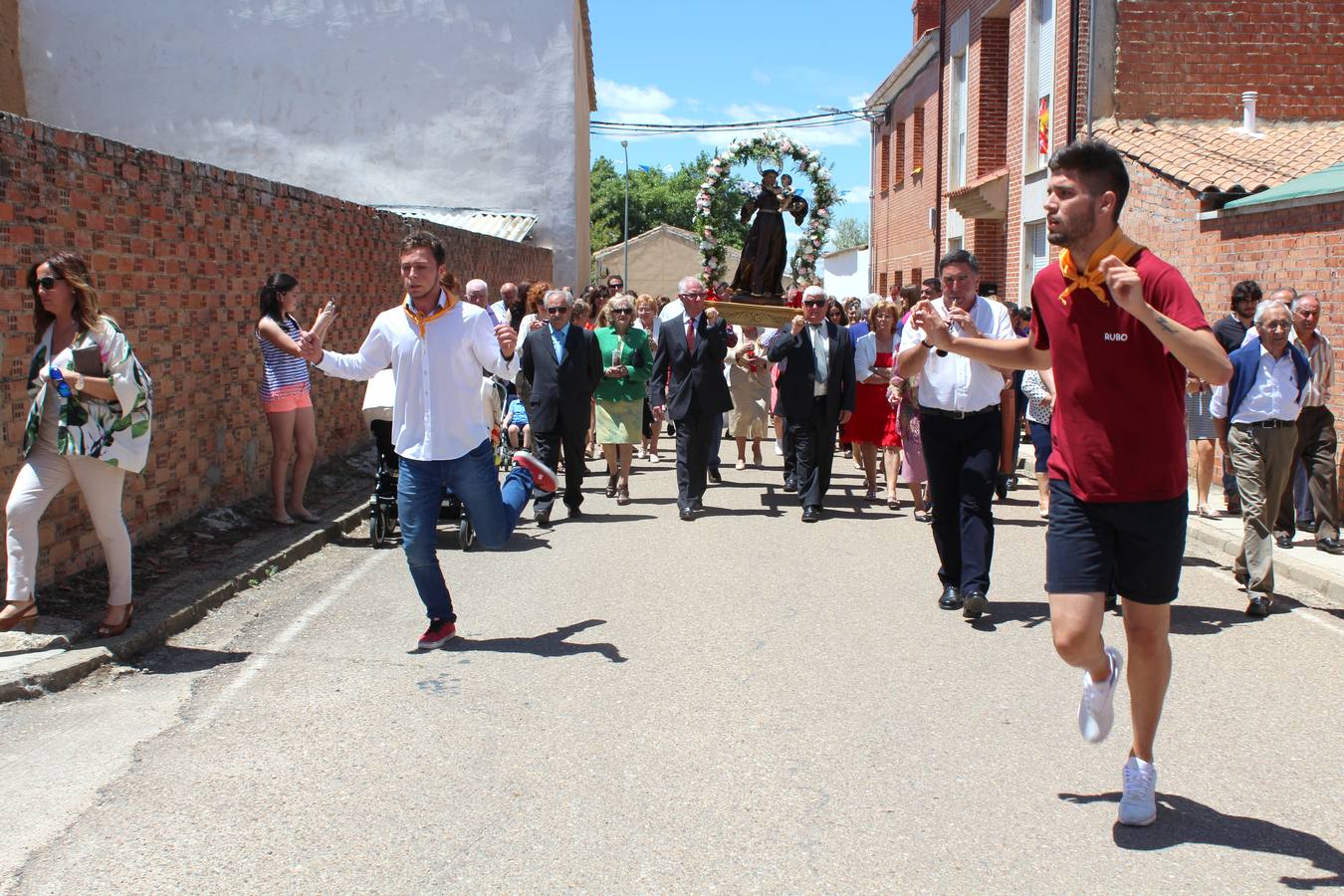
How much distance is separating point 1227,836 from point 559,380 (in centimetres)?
793

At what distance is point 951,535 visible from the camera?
746 cm

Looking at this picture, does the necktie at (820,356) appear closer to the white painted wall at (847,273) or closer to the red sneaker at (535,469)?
the red sneaker at (535,469)

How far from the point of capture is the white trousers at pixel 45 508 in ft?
19.5

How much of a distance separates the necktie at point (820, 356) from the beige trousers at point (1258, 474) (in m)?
4.19

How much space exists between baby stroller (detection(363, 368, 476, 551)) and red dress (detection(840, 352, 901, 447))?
14.0 ft

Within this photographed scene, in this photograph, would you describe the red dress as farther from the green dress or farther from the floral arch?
the floral arch

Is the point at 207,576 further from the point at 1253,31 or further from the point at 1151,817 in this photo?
the point at 1253,31

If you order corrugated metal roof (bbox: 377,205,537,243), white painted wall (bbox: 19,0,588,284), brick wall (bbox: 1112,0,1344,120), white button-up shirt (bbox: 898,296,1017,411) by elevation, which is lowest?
white button-up shirt (bbox: 898,296,1017,411)

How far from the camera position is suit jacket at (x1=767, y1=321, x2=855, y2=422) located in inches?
449

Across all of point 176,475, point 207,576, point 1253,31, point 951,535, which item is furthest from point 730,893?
point 1253,31

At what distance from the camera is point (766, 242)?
1488 centimetres

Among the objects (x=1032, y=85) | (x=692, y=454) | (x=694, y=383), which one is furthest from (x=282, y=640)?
(x=1032, y=85)

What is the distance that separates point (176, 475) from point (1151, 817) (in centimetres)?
712

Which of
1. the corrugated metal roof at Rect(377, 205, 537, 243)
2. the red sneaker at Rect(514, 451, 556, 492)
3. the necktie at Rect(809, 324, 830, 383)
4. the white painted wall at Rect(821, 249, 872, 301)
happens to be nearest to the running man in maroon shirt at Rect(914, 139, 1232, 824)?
the red sneaker at Rect(514, 451, 556, 492)
